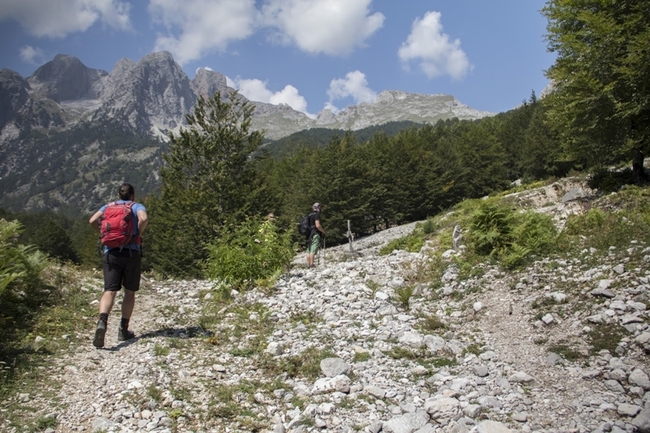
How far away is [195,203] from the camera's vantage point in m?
23.0

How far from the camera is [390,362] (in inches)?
247

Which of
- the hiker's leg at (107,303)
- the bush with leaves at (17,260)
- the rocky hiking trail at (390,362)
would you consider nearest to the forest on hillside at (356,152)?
the bush with leaves at (17,260)

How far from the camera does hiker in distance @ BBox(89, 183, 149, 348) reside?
262 inches

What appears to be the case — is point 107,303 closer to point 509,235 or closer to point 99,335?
point 99,335

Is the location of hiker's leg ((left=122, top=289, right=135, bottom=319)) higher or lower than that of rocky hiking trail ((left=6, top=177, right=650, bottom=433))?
higher

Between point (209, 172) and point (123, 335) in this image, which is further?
point (209, 172)

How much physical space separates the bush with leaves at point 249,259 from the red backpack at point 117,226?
13.5ft

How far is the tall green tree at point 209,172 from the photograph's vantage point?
23.2 m

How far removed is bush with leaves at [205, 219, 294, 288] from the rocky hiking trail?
151 centimetres

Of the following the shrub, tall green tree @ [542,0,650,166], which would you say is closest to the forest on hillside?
tall green tree @ [542,0,650,166]

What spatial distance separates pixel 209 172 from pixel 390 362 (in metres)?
19.7

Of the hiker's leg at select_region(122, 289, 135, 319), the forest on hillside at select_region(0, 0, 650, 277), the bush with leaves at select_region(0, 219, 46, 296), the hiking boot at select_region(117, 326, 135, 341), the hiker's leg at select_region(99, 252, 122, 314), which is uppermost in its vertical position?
the forest on hillside at select_region(0, 0, 650, 277)

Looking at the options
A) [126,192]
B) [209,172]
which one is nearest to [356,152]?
[209,172]

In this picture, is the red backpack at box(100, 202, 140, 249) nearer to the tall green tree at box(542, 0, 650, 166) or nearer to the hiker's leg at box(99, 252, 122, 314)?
the hiker's leg at box(99, 252, 122, 314)
